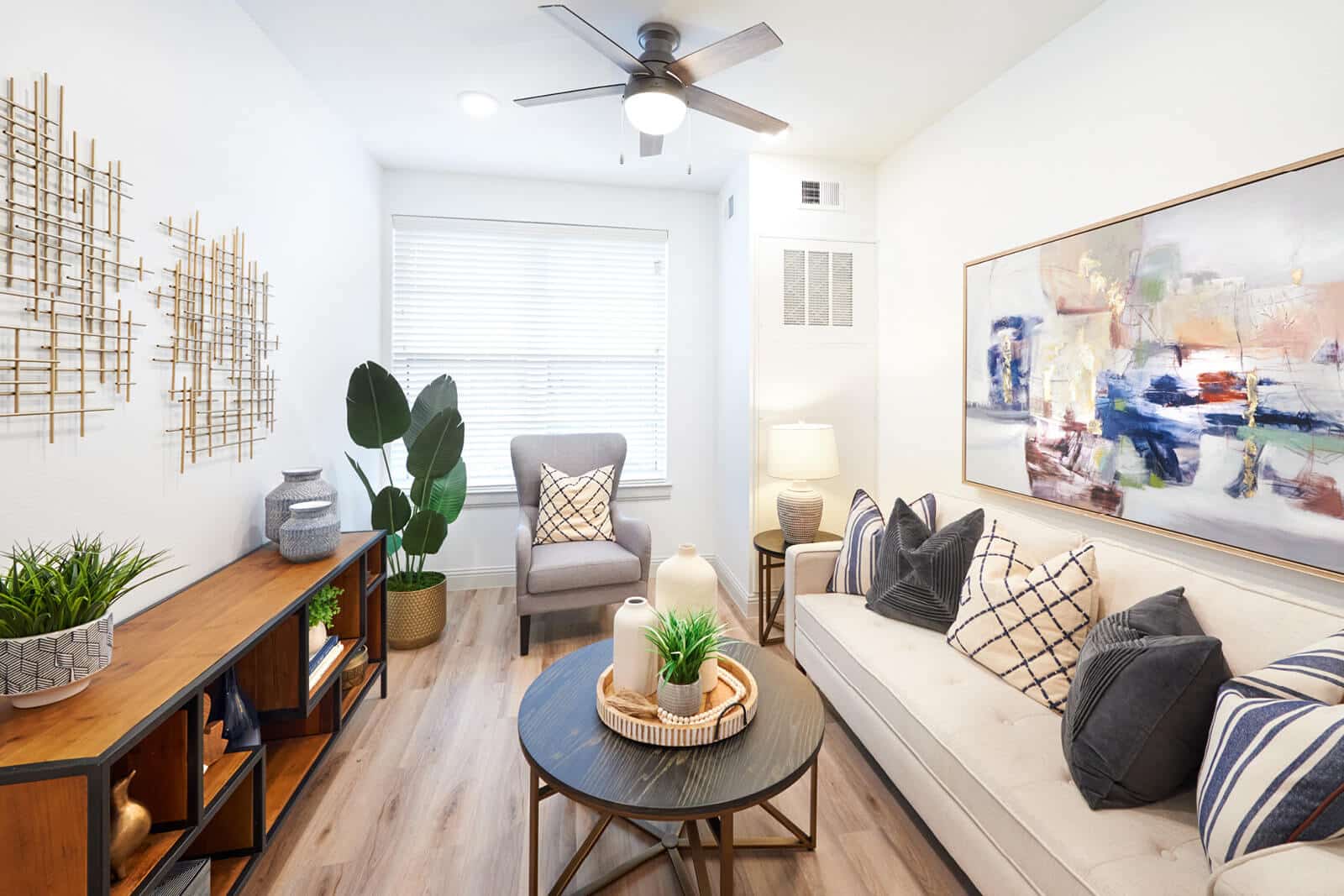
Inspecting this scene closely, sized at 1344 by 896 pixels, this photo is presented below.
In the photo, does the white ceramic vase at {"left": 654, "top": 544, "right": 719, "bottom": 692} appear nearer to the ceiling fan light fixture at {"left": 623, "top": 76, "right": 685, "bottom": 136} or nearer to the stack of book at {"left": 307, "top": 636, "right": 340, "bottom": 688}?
the stack of book at {"left": 307, "top": 636, "right": 340, "bottom": 688}

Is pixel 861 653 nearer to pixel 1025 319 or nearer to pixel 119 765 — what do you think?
pixel 1025 319

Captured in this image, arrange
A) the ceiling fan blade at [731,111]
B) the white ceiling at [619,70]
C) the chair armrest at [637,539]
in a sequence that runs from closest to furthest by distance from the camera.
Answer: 1. the white ceiling at [619,70]
2. the ceiling fan blade at [731,111]
3. the chair armrest at [637,539]

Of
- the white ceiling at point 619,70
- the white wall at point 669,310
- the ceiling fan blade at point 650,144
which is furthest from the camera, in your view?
the white wall at point 669,310

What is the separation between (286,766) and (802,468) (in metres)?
2.35

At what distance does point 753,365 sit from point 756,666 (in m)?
1.87

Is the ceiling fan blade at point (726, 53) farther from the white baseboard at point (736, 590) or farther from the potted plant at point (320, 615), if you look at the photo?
the white baseboard at point (736, 590)

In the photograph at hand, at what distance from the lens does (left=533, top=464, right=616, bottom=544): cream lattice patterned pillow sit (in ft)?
10.6

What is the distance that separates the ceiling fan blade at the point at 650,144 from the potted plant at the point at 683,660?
194 cm

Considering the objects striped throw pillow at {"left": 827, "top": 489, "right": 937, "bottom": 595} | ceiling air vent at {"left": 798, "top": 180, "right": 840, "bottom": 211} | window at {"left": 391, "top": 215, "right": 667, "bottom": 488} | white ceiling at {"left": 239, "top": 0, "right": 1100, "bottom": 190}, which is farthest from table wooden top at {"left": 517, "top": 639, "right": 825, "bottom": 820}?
ceiling air vent at {"left": 798, "top": 180, "right": 840, "bottom": 211}

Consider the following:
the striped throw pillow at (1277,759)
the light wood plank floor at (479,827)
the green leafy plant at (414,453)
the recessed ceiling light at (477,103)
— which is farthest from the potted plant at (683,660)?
the recessed ceiling light at (477,103)

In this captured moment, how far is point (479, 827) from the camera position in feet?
5.71

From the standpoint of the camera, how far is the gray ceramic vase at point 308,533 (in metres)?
1.94

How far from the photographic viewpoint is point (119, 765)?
3.94 ft

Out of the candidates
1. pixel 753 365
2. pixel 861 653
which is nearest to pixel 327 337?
pixel 753 365
